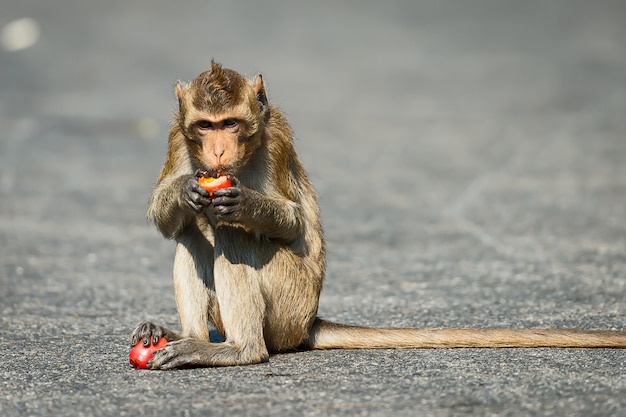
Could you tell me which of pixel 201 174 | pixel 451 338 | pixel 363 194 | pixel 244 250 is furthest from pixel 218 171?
pixel 363 194

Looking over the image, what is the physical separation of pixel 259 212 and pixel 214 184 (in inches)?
13.6

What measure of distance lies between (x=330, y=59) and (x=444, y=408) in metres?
20.6

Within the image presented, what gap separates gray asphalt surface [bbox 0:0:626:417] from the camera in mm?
6180

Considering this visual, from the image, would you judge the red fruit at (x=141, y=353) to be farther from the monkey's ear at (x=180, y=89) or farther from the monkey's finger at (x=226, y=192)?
the monkey's ear at (x=180, y=89)

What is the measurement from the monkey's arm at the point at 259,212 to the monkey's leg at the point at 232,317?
164mm

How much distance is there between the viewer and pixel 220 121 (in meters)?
6.57

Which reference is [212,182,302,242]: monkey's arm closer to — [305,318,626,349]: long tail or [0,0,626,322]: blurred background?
[305,318,626,349]: long tail

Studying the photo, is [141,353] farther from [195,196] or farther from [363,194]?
[363,194]

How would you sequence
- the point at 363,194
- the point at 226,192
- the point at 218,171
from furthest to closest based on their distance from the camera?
1. the point at 363,194
2. the point at 218,171
3. the point at 226,192

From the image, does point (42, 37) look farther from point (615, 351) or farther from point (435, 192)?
point (615, 351)

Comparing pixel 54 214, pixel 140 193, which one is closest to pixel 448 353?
pixel 54 214

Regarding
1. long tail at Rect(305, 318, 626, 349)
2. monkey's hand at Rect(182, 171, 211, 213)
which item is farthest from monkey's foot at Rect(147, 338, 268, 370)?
monkey's hand at Rect(182, 171, 211, 213)

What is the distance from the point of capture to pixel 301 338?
7.04 metres

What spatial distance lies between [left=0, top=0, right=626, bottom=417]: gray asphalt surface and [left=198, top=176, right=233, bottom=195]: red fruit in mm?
1045
